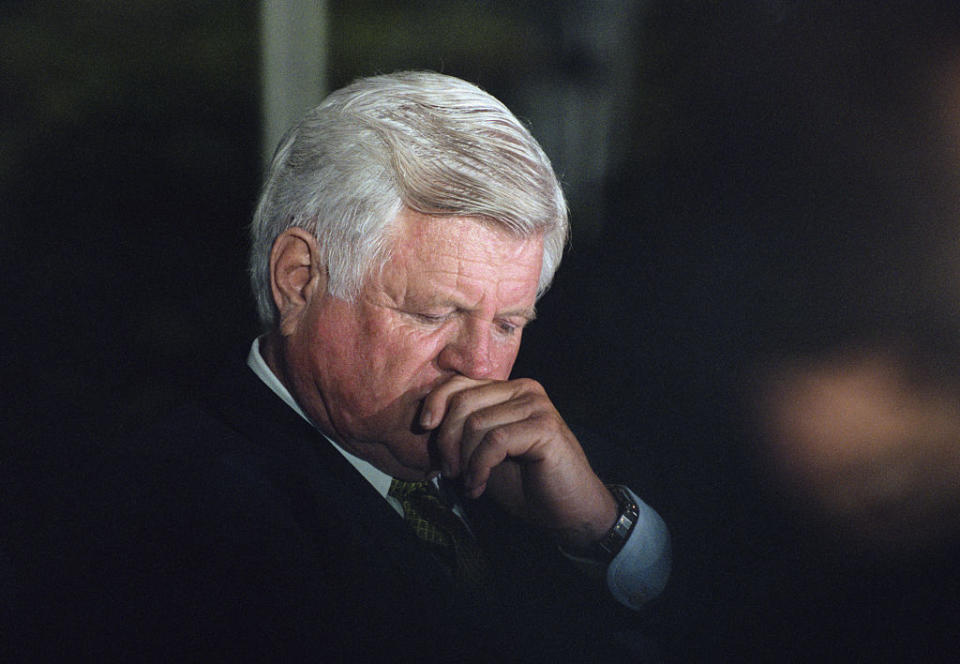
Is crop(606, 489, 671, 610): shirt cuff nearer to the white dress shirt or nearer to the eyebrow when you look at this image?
the white dress shirt

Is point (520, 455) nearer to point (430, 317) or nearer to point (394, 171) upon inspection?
point (430, 317)

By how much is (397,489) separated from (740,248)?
740 mm

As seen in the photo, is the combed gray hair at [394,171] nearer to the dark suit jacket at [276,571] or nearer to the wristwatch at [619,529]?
the dark suit jacket at [276,571]

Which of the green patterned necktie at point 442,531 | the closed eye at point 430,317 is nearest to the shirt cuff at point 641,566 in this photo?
the green patterned necktie at point 442,531

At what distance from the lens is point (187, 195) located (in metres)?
1.62

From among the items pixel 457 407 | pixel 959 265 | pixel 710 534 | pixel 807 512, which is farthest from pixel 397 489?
pixel 959 265

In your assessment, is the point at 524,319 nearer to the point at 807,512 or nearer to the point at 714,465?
the point at 714,465

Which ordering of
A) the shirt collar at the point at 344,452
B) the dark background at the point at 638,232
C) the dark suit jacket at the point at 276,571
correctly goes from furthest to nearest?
the shirt collar at the point at 344,452 → the dark background at the point at 638,232 → the dark suit jacket at the point at 276,571

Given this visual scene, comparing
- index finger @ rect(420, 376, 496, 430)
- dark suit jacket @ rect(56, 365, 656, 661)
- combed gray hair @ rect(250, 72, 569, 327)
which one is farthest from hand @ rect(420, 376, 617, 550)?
combed gray hair @ rect(250, 72, 569, 327)

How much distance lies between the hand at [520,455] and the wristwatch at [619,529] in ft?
0.04

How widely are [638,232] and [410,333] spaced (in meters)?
0.52

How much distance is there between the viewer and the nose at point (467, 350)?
1.31m

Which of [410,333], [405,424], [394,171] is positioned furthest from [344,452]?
[394,171]

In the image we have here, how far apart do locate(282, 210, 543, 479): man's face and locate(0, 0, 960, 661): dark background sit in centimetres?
20
